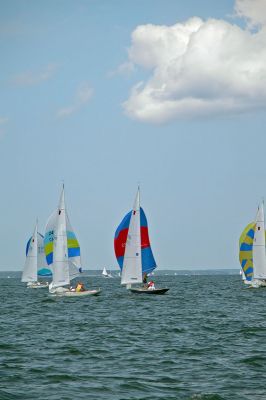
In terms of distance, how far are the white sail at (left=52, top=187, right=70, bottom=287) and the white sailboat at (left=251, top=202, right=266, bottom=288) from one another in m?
23.3

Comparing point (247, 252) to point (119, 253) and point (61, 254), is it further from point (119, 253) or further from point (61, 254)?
point (61, 254)

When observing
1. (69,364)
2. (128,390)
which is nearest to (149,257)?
(69,364)

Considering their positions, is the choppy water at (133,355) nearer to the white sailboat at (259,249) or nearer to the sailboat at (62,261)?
the sailboat at (62,261)

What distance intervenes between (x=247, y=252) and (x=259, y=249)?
16.8 feet

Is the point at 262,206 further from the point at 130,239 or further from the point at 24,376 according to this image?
the point at 24,376

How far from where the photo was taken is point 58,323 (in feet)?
117

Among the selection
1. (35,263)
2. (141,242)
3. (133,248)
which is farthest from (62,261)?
(35,263)

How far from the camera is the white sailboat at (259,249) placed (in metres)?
70.4

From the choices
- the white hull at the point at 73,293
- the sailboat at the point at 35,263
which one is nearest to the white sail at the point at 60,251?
the white hull at the point at 73,293

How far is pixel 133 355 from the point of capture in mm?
24031

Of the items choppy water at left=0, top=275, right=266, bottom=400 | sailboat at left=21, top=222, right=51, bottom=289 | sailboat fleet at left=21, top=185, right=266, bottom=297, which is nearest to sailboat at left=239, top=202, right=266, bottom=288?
sailboat fleet at left=21, top=185, right=266, bottom=297

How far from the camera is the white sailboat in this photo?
70375 millimetres

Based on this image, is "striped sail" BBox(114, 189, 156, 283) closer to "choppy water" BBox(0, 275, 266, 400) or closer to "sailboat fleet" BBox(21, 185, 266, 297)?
"sailboat fleet" BBox(21, 185, 266, 297)

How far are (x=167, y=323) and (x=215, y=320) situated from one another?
311 cm
